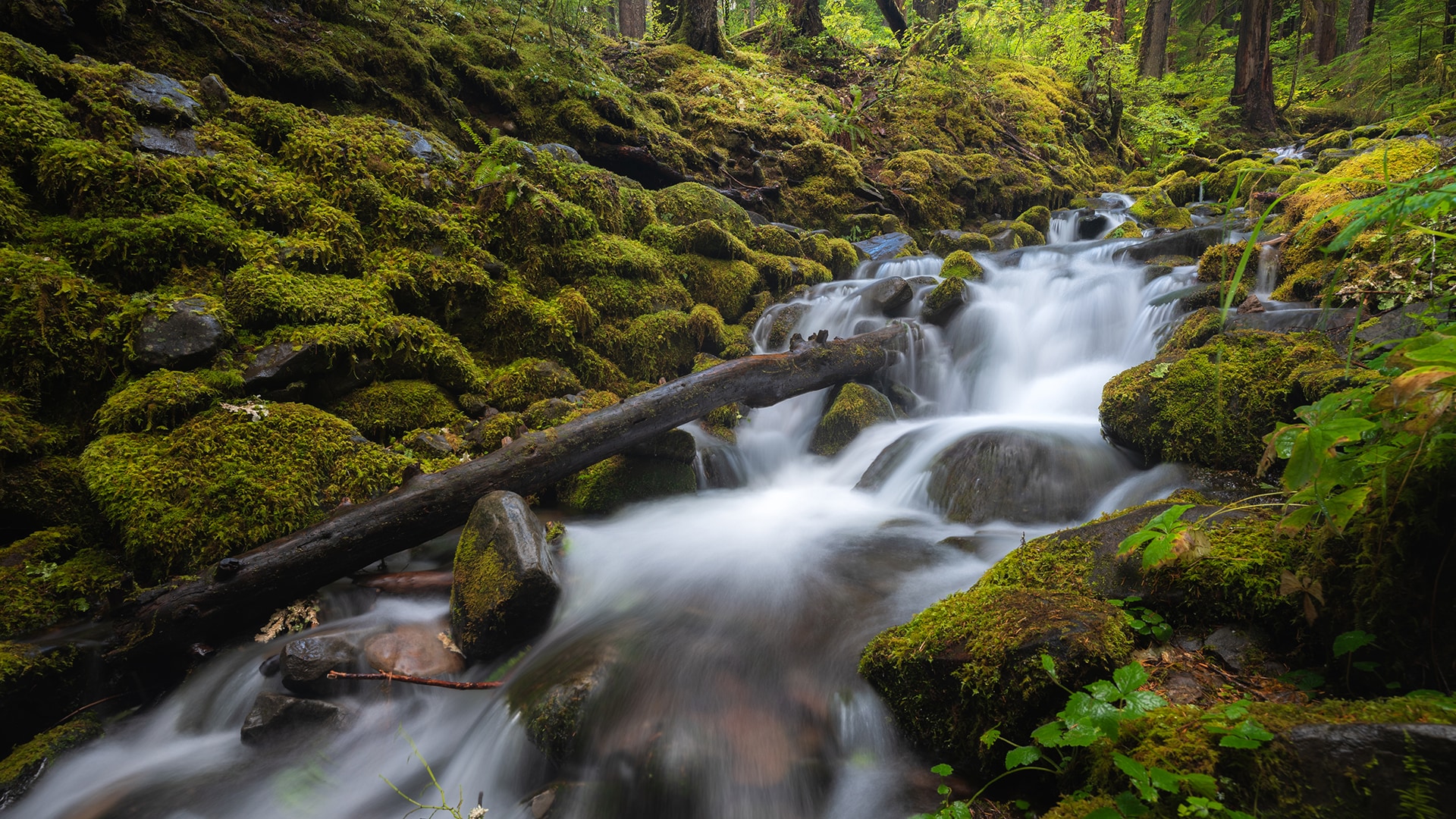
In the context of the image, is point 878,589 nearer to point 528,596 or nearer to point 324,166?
point 528,596

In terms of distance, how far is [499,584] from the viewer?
131 inches

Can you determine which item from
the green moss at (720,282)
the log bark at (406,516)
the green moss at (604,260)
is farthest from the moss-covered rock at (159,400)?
the green moss at (720,282)

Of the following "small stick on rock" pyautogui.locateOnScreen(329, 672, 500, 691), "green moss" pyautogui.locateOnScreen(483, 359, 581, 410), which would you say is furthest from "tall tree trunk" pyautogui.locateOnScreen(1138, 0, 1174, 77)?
"small stick on rock" pyautogui.locateOnScreen(329, 672, 500, 691)

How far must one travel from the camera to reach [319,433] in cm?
402

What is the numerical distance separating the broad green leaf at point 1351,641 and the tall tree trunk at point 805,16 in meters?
16.1

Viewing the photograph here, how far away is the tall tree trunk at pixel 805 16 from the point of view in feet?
47.7

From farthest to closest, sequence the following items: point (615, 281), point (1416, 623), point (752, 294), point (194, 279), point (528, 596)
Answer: point (752, 294) < point (615, 281) < point (194, 279) < point (528, 596) < point (1416, 623)

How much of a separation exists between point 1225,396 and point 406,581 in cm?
521

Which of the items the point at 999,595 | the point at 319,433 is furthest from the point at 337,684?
the point at 999,595

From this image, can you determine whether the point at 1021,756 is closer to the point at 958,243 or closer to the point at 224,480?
the point at 224,480

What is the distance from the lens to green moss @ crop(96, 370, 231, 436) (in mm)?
3627

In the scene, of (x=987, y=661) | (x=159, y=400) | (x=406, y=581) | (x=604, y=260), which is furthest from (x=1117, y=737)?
(x=604, y=260)

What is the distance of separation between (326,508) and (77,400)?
1.68 meters

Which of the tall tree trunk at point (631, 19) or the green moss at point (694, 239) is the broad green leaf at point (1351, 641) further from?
the tall tree trunk at point (631, 19)
